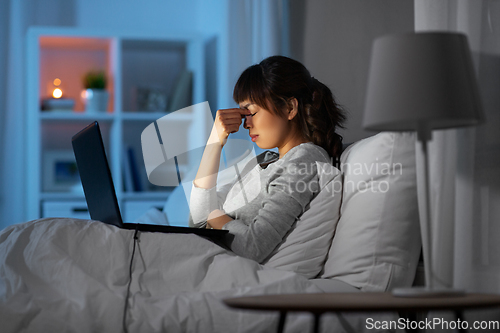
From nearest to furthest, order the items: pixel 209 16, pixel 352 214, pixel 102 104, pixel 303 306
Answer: pixel 303 306 < pixel 352 214 < pixel 102 104 < pixel 209 16

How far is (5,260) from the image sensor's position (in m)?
1.08

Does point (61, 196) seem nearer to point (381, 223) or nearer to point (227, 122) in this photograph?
point (227, 122)

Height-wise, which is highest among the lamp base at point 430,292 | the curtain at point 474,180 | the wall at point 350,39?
the wall at point 350,39

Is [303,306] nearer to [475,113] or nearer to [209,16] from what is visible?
[475,113]

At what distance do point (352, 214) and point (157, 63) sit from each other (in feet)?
8.58

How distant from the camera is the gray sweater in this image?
1302 millimetres

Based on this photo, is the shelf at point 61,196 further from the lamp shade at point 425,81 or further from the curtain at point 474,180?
the lamp shade at point 425,81

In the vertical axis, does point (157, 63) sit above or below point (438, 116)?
above

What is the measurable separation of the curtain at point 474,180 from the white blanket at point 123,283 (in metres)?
0.24

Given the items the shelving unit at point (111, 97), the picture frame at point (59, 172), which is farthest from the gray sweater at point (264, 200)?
the picture frame at point (59, 172)

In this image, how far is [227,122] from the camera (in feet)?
5.10

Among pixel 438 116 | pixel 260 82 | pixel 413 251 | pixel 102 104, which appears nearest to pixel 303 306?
pixel 438 116

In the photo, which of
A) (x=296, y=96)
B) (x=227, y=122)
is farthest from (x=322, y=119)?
(x=227, y=122)

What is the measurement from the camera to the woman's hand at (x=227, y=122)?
5.10 ft
